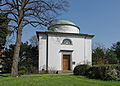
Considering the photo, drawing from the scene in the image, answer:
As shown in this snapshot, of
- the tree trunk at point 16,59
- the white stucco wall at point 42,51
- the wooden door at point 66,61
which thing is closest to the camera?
the tree trunk at point 16,59

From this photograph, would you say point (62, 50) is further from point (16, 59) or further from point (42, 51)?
point (16, 59)

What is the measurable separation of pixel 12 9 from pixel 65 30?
1224cm

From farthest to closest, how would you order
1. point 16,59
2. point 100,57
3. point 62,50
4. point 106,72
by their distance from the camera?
point 100,57, point 62,50, point 16,59, point 106,72

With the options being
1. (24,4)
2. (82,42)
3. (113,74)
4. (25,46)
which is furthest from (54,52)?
(113,74)

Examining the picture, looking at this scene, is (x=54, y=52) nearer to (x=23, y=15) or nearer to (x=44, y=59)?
(x=44, y=59)

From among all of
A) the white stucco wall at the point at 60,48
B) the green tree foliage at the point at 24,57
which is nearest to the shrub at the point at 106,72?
the white stucco wall at the point at 60,48

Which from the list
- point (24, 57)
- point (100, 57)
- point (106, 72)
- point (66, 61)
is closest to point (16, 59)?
point (106, 72)

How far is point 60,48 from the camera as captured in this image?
74.2 ft

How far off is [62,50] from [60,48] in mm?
526

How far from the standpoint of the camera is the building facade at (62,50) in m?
21.9

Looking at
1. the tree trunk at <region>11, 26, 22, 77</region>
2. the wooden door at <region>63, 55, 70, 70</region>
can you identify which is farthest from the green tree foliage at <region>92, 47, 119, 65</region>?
the tree trunk at <region>11, 26, 22, 77</region>

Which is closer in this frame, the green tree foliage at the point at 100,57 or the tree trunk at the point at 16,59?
the tree trunk at the point at 16,59

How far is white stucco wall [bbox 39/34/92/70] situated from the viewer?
72.0 feet

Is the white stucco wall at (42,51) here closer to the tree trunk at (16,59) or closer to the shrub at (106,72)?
the tree trunk at (16,59)
